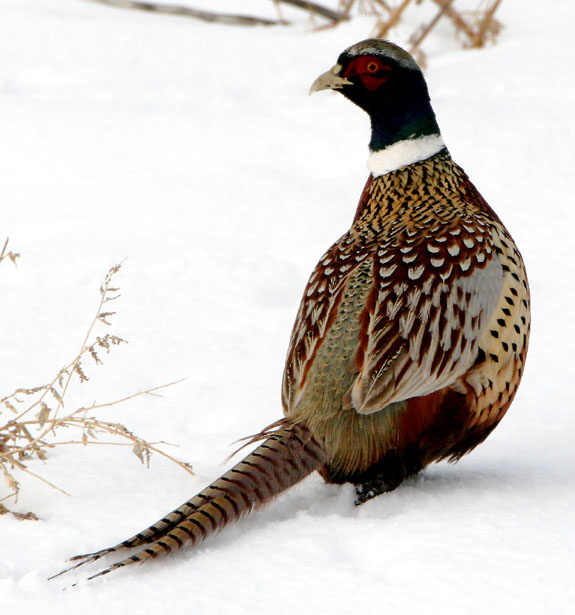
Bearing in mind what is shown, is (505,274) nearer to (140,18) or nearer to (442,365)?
(442,365)

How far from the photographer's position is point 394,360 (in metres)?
2.74

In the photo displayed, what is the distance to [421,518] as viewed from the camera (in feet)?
8.51

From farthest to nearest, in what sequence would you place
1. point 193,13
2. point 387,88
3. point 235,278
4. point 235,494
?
point 193,13 < point 235,278 < point 387,88 < point 235,494

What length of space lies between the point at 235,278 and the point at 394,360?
197 centimetres

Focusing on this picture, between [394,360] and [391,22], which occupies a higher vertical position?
[391,22]

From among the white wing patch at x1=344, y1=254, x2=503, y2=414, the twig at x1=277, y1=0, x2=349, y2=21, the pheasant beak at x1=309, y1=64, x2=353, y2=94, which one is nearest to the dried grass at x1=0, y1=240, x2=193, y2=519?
the white wing patch at x1=344, y1=254, x2=503, y2=414

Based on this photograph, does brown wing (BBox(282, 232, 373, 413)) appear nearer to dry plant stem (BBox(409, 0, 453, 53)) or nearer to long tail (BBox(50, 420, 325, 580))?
long tail (BBox(50, 420, 325, 580))

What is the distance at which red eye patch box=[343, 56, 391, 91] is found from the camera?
3.30 metres

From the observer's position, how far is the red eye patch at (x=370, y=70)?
130 inches

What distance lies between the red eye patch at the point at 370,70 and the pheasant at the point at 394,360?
1.58 ft

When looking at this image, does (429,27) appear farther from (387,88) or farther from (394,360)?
(394,360)

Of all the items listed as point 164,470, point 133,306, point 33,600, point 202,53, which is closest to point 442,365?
point 164,470

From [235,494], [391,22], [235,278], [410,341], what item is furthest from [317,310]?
[391,22]

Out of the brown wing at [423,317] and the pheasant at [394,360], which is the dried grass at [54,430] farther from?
the brown wing at [423,317]
